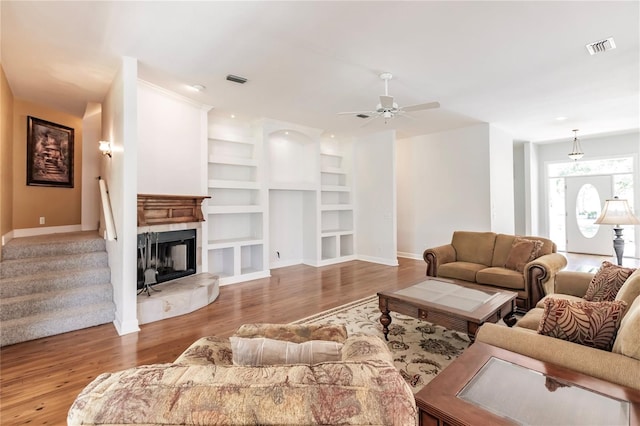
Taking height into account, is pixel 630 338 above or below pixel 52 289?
above

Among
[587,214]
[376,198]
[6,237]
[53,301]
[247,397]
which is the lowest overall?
[53,301]

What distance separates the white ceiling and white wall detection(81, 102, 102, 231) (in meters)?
0.80

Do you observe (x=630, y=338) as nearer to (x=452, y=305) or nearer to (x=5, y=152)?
(x=452, y=305)

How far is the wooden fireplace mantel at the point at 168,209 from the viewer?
150 inches

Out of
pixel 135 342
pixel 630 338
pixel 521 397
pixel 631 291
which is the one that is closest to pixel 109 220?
pixel 135 342

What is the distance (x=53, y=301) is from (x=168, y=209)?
5.22 feet

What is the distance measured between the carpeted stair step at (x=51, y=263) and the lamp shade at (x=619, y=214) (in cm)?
677

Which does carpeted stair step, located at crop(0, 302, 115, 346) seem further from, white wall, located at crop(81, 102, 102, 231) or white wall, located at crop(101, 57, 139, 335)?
white wall, located at crop(81, 102, 102, 231)

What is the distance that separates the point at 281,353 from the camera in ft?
3.83

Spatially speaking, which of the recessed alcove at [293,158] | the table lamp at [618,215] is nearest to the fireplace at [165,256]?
the recessed alcove at [293,158]

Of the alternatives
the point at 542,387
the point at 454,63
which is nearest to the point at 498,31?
the point at 454,63

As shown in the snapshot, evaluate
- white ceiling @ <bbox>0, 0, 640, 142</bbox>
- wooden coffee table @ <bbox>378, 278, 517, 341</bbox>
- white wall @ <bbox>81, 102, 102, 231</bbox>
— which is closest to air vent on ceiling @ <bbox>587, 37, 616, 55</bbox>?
white ceiling @ <bbox>0, 0, 640, 142</bbox>

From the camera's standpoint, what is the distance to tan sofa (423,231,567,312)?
3.44 metres

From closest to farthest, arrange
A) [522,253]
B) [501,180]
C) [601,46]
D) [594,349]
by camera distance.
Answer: [594,349], [601,46], [522,253], [501,180]
